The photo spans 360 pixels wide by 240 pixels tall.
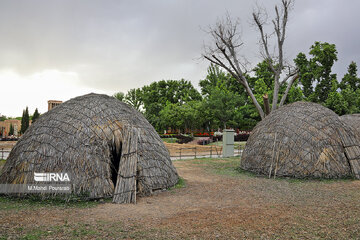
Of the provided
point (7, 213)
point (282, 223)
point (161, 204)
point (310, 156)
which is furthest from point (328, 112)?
point (7, 213)

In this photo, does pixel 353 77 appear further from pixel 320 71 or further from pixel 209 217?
pixel 209 217

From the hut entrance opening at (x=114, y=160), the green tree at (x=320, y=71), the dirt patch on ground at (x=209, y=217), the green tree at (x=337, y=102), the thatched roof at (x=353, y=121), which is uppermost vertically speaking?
the green tree at (x=320, y=71)

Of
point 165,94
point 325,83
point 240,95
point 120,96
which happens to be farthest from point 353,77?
point 120,96

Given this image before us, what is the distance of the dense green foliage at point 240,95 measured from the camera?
27.6 meters

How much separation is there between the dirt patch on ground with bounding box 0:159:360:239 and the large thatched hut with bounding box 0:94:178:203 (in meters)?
0.63

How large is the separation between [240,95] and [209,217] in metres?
42.5

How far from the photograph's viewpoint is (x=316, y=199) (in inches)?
322

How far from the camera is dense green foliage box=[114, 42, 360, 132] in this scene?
2756 cm

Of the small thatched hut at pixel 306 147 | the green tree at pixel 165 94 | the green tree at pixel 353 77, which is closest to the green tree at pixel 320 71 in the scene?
the green tree at pixel 353 77

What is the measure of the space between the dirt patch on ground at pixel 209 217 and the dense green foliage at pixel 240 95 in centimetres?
2206

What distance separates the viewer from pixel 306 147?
11195 mm

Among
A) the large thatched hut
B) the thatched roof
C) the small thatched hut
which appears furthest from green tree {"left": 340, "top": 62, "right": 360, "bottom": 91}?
the large thatched hut

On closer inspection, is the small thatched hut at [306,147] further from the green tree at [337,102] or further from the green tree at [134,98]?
the green tree at [134,98]

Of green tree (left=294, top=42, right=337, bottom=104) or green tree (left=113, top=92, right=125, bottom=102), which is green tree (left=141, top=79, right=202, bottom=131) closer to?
green tree (left=113, top=92, right=125, bottom=102)
